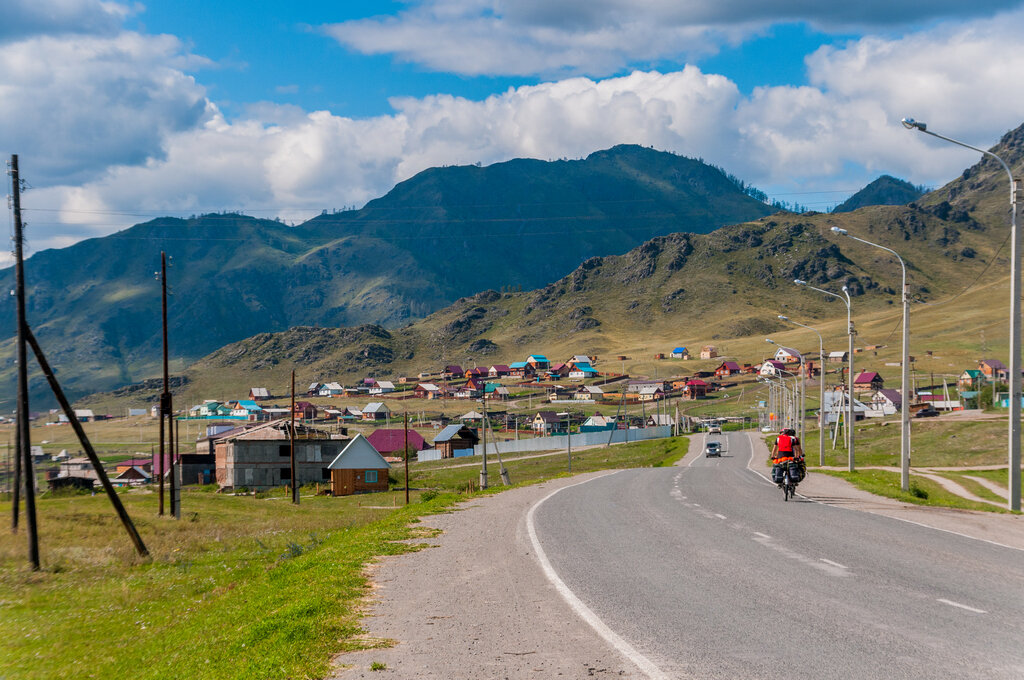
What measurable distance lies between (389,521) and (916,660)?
784 inches

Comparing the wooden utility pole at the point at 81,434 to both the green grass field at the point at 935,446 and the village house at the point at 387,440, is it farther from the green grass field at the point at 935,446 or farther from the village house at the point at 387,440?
the village house at the point at 387,440

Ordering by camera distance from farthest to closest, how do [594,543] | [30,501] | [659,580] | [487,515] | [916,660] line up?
[30,501]
[487,515]
[594,543]
[659,580]
[916,660]

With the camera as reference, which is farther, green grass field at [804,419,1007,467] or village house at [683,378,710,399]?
village house at [683,378,710,399]

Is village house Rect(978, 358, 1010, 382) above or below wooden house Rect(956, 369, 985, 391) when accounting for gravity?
above

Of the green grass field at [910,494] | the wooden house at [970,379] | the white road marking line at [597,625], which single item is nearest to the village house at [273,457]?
the green grass field at [910,494]

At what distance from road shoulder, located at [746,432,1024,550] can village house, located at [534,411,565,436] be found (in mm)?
125436

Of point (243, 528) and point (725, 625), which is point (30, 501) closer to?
point (243, 528)

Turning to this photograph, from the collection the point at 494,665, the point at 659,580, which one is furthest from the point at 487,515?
the point at 494,665

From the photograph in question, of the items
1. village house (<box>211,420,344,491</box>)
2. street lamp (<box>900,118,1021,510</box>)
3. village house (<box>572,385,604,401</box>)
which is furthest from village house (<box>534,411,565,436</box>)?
street lamp (<box>900,118,1021,510</box>)

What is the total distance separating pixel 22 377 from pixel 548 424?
13271 centimetres

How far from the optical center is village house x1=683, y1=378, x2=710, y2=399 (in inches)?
7534

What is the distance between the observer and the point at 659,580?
12656mm

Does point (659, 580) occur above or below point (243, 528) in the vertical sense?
above

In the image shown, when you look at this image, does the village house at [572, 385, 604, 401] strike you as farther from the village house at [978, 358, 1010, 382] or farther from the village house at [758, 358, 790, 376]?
the village house at [978, 358, 1010, 382]
